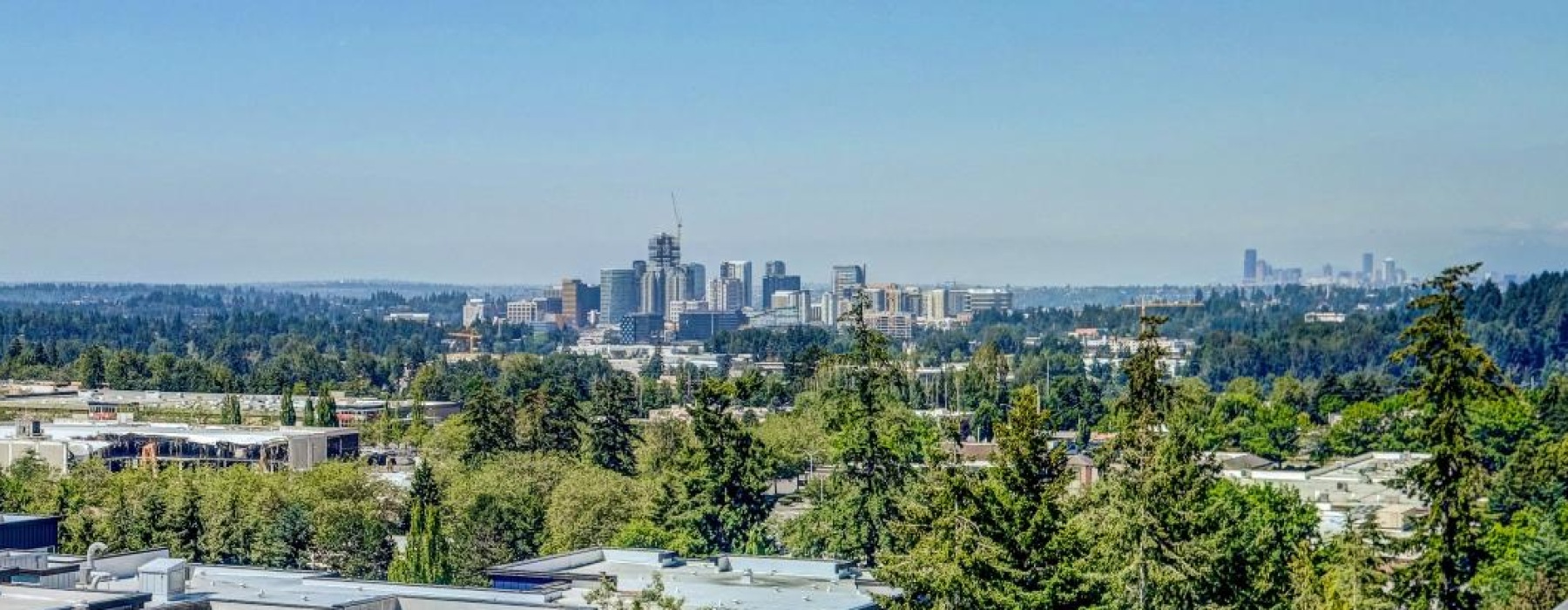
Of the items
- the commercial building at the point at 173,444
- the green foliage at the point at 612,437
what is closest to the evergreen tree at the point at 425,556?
the green foliage at the point at 612,437

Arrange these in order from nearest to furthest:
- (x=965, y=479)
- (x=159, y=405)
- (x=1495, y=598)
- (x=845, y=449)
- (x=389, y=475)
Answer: (x=965, y=479) < (x=1495, y=598) < (x=845, y=449) < (x=389, y=475) < (x=159, y=405)

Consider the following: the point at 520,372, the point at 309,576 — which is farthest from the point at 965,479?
the point at 520,372

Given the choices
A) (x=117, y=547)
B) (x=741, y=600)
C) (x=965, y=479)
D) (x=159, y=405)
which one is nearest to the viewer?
(x=965, y=479)

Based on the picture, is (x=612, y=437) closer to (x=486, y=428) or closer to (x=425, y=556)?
(x=486, y=428)

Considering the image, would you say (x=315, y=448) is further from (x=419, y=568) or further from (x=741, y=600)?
(x=741, y=600)

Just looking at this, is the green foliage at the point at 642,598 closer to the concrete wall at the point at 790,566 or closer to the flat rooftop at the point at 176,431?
the concrete wall at the point at 790,566

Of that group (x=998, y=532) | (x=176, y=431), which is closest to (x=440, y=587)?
(x=998, y=532)

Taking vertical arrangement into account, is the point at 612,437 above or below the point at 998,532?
below
